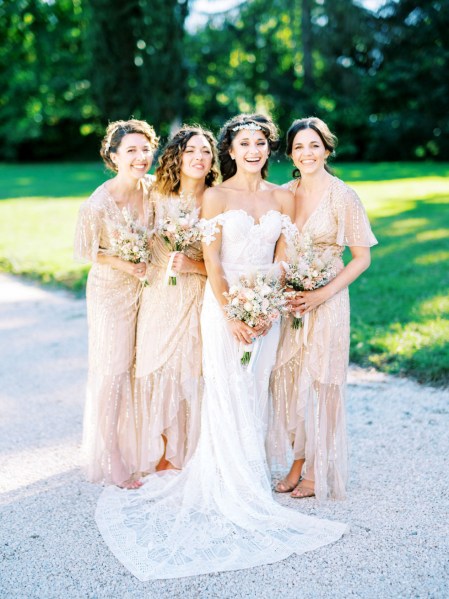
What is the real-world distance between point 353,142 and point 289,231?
27.8 meters

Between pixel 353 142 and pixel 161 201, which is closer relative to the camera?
pixel 161 201

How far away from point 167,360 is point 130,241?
82cm

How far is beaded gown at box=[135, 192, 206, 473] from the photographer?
4.30 metres

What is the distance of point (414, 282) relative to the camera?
8.86m

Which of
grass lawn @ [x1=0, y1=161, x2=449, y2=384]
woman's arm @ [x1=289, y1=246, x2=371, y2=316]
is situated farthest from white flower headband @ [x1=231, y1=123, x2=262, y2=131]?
grass lawn @ [x1=0, y1=161, x2=449, y2=384]

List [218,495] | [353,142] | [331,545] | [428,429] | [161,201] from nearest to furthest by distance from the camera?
[331,545] → [218,495] → [161,201] → [428,429] → [353,142]

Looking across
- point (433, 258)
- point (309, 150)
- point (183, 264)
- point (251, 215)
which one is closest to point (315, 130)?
point (309, 150)

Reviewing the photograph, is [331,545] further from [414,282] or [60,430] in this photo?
[414,282]

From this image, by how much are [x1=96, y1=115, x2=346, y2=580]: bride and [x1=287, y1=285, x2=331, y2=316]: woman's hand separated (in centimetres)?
24

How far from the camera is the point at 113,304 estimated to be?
14.5ft

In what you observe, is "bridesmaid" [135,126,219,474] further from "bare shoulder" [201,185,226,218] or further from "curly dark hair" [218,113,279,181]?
"bare shoulder" [201,185,226,218]

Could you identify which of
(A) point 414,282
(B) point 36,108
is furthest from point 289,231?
(B) point 36,108

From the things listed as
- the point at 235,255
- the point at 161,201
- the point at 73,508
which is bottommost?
the point at 73,508

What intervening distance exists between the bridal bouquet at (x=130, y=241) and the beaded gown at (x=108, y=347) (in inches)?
6.0
